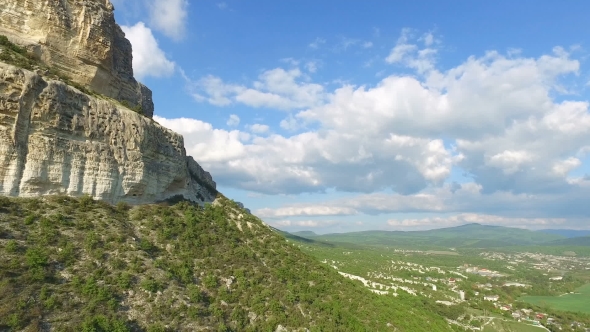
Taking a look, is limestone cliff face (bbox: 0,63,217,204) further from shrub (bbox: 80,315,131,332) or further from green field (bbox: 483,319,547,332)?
green field (bbox: 483,319,547,332)

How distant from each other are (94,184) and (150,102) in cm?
1720

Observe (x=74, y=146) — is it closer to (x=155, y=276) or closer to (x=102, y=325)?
(x=155, y=276)

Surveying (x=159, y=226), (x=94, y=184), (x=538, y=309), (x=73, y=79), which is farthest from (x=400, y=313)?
(x=538, y=309)

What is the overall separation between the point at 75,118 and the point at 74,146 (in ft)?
5.88

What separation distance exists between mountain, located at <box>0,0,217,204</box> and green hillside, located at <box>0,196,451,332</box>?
1415 mm

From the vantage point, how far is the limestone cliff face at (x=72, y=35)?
1025 inches

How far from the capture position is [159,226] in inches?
998

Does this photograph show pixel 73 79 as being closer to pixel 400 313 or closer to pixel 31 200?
pixel 31 200

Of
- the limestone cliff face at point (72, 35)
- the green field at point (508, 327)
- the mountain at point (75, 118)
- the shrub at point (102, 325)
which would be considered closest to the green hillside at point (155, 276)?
the shrub at point (102, 325)

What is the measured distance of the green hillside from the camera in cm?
1639

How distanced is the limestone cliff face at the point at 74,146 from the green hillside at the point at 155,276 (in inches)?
46.0

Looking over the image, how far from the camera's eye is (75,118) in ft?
74.5

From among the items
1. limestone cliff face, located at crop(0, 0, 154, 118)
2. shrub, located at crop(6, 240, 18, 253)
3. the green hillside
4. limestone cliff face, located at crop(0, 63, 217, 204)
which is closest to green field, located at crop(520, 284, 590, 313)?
the green hillside

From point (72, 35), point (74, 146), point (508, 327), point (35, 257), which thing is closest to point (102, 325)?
point (35, 257)
